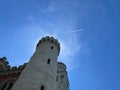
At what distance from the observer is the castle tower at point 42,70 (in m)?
25.4

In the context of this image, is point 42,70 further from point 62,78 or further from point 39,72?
point 62,78

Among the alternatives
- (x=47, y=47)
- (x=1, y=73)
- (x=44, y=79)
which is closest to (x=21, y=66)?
(x=1, y=73)

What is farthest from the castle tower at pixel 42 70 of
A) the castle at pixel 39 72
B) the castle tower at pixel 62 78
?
the castle tower at pixel 62 78

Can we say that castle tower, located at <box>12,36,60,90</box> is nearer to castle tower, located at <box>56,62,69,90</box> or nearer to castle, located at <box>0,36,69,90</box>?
castle, located at <box>0,36,69,90</box>

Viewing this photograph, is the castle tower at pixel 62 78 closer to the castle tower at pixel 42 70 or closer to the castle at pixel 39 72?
the castle at pixel 39 72

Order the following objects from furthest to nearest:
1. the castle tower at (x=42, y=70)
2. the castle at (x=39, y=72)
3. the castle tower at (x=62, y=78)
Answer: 1. the castle tower at (x=62, y=78)
2. the castle at (x=39, y=72)
3. the castle tower at (x=42, y=70)

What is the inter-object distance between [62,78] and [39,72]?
19.4 metres

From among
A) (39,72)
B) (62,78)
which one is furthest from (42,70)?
(62,78)

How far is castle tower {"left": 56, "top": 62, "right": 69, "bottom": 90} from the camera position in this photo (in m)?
44.2

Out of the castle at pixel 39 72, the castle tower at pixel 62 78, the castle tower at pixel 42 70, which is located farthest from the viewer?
the castle tower at pixel 62 78

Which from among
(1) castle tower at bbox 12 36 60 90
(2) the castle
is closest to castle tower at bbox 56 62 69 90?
(2) the castle

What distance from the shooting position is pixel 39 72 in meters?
27.6

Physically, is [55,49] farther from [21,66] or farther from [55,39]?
[21,66]

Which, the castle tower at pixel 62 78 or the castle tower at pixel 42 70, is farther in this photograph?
the castle tower at pixel 62 78
